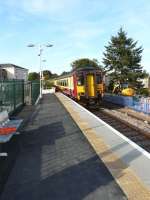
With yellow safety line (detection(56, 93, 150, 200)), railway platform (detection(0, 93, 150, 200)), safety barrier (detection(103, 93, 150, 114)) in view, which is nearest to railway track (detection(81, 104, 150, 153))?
railway platform (detection(0, 93, 150, 200))

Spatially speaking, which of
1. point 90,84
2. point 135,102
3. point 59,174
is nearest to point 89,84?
point 90,84

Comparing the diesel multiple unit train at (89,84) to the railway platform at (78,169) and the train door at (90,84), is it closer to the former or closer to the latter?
the train door at (90,84)

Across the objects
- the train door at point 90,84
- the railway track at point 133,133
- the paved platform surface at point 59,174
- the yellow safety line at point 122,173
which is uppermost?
the train door at point 90,84

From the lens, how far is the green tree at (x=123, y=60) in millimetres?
75312

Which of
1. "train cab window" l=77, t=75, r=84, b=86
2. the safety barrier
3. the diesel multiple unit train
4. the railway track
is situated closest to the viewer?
the railway track

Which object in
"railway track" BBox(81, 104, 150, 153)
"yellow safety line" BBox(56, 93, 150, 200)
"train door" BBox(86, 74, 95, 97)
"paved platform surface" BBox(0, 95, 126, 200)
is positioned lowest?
"railway track" BBox(81, 104, 150, 153)

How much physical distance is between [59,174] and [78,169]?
0.49 meters

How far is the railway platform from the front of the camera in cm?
597

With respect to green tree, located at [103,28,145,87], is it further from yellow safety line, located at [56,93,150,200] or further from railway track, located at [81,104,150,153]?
yellow safety line, located at [56,93,150,200]

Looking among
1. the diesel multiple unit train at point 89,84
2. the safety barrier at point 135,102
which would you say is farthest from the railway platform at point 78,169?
the diesel multiple unit train at point 89,84

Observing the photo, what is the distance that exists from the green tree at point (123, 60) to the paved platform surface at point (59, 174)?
2576 inches

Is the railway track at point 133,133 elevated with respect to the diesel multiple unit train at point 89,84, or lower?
lower

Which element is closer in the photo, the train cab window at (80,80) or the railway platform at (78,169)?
the railway platform at (78,169)

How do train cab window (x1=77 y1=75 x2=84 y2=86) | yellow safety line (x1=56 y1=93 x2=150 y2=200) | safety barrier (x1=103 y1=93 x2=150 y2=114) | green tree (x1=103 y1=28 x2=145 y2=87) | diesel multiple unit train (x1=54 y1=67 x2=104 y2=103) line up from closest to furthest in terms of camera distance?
yellow safety line (x1=56 y1=93 x2=150 y2=200) < safety barrier (x1=103 y1=93 x2=150 y2=114) < diesel multiple unit train (x1=54 y1=67 x2=104 y2=103) < train cab window (x1=77 y1=75 x2=84 y2=86) < green tree (x1=103 y1=28 x2=145 y2=87)
